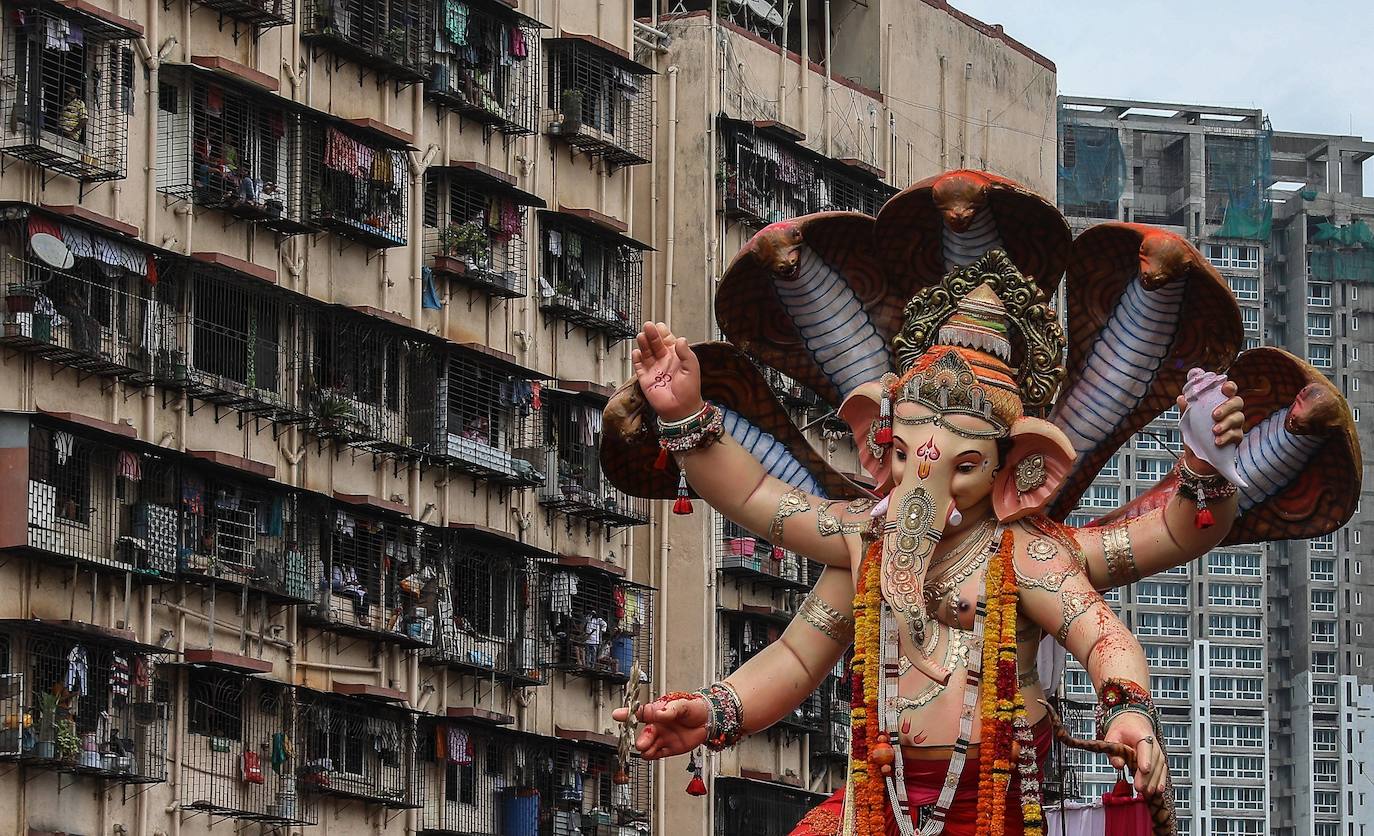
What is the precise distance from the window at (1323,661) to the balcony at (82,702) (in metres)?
54.8

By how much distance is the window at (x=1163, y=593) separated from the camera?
7944cm

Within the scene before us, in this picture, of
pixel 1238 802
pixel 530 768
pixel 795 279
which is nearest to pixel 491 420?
pixel 530 768

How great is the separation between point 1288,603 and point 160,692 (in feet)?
180

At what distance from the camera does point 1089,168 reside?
77562 millimetres

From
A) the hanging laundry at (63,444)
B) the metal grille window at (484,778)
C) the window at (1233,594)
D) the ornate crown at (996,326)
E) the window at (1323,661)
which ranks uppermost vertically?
the window at (1233,594)

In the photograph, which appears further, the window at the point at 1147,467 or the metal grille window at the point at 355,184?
the window at the point at 1147,467

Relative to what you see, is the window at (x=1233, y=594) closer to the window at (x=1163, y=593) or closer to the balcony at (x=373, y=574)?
the window at (x=1163, y=593)

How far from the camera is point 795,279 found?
542 inches

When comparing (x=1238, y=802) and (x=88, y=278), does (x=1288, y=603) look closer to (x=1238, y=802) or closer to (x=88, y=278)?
(x=1238, y=802)

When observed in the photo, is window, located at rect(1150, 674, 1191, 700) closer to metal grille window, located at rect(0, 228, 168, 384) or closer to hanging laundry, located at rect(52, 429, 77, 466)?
metal grille window, located at rect(0, 228, 168, 384)

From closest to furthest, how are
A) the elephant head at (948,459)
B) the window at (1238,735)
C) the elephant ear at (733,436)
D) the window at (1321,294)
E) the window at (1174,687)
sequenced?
1. the elephant head at (948,459)
2. the elephant ear at (733,436)
3. the window at (1321,294)
4. the window at (1238,735)
5. the window at (1174,687)

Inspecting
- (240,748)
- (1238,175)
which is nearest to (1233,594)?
(1238,175)

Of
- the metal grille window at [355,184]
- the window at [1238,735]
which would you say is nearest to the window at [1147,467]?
the window at [1238,735]

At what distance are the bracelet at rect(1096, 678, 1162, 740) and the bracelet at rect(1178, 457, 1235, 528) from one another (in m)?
0.85
